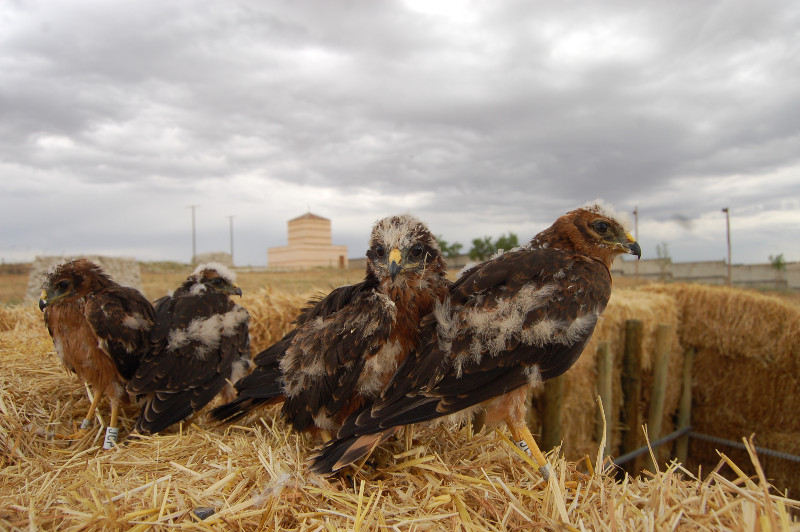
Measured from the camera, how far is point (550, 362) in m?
2.61

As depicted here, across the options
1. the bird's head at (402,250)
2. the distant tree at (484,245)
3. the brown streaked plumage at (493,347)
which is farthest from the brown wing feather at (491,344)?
the distant tree at (484,245)

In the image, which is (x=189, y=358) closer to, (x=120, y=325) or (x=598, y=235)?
(x=120, y=325)

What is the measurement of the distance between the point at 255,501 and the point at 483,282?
5.68 ft

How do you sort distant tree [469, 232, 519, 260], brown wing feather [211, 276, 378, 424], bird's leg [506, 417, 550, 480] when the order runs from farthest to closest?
1. distant tree [469, 232, 519, 260]
2. brown wing feather [211, 276, 378, 424]
3. bird's leg [506, 417, 550, 480]

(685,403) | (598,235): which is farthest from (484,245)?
(598,235)

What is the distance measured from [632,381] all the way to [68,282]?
30.0 feet

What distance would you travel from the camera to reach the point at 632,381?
887 centimetres

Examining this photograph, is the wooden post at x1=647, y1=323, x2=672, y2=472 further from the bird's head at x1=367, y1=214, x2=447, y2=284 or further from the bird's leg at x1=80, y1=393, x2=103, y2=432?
the bird's leg at x1=80, y1=393, x2=103, y2=432

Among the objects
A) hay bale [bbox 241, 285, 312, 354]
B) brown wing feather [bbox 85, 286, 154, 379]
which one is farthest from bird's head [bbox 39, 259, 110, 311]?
hay bale [bbox 241, 285, 312, 354]

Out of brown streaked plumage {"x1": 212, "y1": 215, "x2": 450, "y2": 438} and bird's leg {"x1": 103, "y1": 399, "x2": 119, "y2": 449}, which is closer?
Answer: brown streaked plumage {"x1": 212, "y1": 215, "x2": 450, "y2": 438}

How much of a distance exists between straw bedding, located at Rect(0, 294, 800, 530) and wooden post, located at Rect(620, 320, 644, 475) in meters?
6.34

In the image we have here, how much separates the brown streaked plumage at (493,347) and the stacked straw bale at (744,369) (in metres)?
8.57

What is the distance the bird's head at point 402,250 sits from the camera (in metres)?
2.61

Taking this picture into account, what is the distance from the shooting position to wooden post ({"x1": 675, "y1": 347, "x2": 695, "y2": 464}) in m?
10.3
